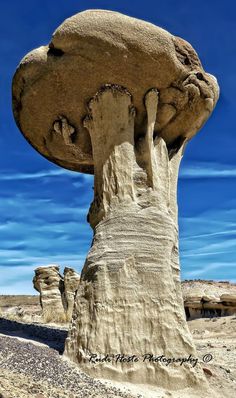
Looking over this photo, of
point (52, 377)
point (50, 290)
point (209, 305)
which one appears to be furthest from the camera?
point (209, 305)

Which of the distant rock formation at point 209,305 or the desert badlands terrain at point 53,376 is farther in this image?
the distant rock formation at point 209,305

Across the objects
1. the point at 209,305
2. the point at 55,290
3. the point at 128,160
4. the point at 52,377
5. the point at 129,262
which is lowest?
the point at 52,377

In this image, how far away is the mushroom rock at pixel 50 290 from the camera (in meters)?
21.2

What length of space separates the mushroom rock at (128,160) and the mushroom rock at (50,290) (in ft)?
42.7

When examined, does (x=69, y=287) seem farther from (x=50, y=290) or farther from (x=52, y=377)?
(x=52, y=377)

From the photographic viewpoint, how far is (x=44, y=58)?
29.8 ft

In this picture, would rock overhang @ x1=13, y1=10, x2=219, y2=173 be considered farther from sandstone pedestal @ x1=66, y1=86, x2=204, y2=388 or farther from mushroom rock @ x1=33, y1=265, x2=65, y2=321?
mushroom rock @ x1=33, y1=265, x2=65, y2=321

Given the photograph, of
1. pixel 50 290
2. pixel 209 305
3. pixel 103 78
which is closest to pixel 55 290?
pixel 50 290

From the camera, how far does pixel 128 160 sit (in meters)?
8.99

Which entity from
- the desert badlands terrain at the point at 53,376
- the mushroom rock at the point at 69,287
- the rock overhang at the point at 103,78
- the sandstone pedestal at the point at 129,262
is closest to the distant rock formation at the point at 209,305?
the mushroom rock at the point at 69,287

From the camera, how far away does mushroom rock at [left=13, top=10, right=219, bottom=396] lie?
Result: 25.8 feet

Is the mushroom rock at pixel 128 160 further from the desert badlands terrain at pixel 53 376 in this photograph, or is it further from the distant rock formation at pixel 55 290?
the distant rock formation at pixel 55 290

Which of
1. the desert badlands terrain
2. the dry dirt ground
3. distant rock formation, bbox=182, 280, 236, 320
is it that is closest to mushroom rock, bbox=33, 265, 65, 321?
distant rock formation, bbox=182, 280, 236, 320

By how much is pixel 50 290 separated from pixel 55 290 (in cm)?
25
